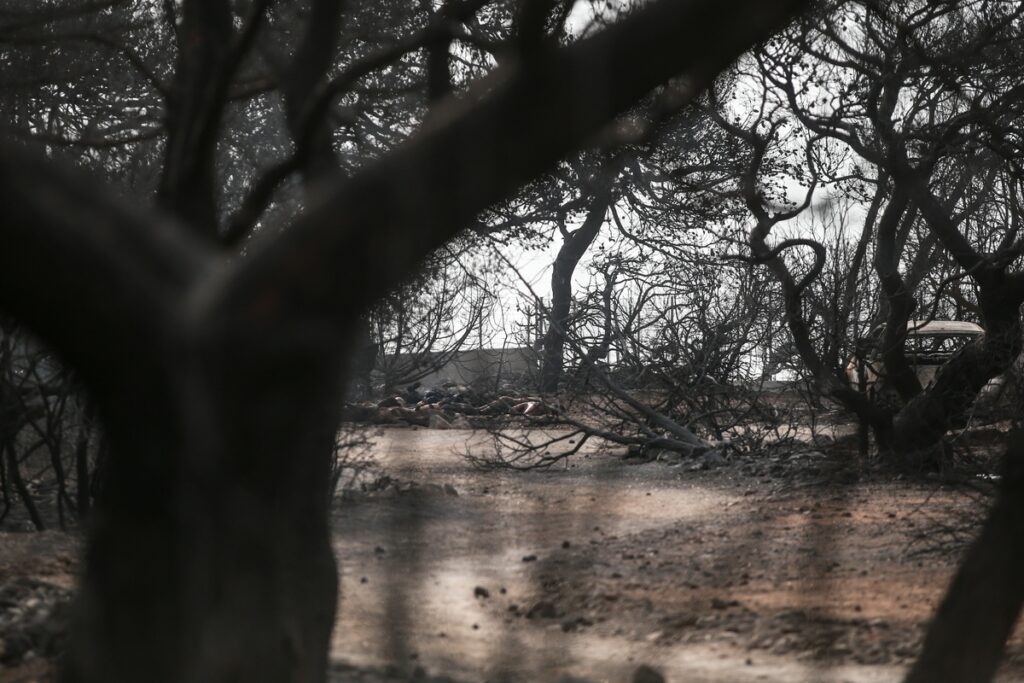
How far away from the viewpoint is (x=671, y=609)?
18.3ft

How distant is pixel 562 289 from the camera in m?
16.4

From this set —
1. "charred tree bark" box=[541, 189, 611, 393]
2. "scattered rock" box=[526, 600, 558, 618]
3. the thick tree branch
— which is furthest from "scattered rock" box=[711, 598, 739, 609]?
"charred tree bark" box=[541, 189, 611, 393]

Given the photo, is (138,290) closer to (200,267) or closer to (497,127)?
(200,267)

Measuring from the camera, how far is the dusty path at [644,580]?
15.4 feet

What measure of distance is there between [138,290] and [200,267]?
0.50 ft

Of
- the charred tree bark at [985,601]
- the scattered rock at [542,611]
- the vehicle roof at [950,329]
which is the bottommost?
the scattered rock at [542,611]

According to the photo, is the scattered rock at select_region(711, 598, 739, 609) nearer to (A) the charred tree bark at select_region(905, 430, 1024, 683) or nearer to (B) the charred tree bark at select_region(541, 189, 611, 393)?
(A) the charred tree bark at select_region(905, 430, 1024, 683)

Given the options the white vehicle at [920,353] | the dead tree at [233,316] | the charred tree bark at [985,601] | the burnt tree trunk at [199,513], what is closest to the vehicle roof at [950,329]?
the white vehicle at [920,353]

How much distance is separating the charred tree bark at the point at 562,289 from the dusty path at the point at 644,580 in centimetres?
307

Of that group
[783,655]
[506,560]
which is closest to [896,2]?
[506,560]

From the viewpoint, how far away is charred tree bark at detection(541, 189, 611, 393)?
1257 cm

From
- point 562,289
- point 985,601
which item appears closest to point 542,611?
point 985,601

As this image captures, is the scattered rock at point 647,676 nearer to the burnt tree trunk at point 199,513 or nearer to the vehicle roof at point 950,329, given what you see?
the burnt tree trunk at point 199,513

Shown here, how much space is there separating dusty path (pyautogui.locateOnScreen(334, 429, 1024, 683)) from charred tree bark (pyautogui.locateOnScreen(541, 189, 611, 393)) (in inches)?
121
